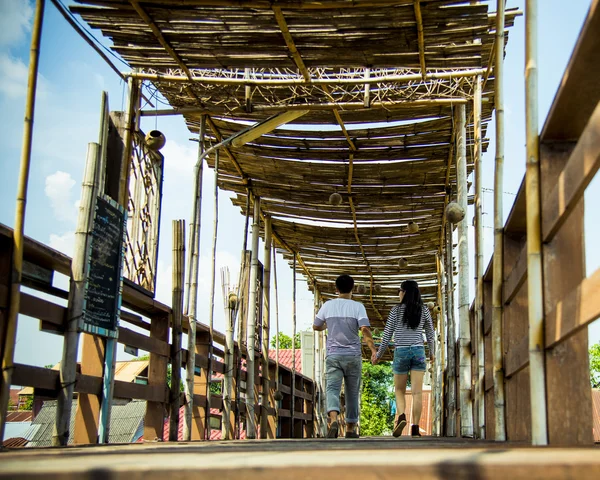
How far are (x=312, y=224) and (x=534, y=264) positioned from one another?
366 inches

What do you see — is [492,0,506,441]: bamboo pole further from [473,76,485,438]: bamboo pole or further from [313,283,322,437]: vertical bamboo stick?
[313,283,322,437]: vertical bamboo stick

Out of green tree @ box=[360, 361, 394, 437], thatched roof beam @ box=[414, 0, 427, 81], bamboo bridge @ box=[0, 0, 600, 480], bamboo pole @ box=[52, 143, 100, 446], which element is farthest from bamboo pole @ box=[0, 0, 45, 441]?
green tree @ box=[360, 361, 394, 437]

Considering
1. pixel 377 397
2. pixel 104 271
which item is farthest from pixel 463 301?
pixel 377 397

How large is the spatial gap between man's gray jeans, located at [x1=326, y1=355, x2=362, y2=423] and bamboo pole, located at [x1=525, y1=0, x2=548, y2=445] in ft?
12.5

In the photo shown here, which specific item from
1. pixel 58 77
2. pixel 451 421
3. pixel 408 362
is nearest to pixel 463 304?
pixel 408 362

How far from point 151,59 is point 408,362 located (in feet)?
12.4

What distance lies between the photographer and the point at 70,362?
436cm

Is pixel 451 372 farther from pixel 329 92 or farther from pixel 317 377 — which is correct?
pixel 317 377

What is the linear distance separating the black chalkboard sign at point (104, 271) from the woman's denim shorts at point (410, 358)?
→ 2.94m

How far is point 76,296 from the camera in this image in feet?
14.8

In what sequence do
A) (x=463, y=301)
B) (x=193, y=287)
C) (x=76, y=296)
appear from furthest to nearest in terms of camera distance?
(x=463, y=301) → (x=193, y=287) → (x=76, y=296)

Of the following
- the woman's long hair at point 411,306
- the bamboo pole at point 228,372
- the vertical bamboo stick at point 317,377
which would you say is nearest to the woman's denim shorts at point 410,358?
the woman's long hair at point 411,306

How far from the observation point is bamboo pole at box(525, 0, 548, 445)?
252cm

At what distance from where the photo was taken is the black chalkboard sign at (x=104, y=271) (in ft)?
15.6
